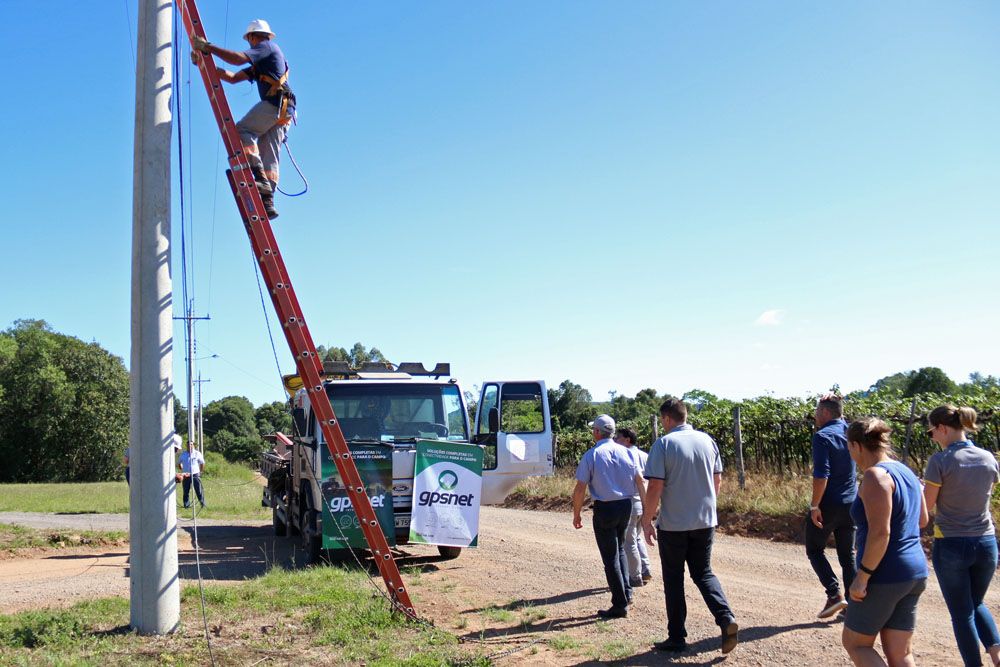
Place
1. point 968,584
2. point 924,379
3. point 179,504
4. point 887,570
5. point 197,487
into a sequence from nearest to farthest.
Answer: point 887,570
point 968,584
point 197,487
point 179,504
point 924,379

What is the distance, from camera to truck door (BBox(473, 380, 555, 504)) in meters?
10.6

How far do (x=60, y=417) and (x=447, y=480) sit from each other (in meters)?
61.0

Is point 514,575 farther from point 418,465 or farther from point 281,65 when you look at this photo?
point 281,65

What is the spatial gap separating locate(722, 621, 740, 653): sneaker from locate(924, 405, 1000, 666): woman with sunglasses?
1466 millimetres

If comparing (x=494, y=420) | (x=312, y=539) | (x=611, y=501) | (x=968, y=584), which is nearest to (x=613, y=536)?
(x=611, y=501)

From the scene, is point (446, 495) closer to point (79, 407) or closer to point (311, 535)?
point (311, 535)

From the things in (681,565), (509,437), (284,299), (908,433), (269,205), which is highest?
(269,205)

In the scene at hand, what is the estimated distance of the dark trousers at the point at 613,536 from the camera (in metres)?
7.31

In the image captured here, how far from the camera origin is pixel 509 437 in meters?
10.7

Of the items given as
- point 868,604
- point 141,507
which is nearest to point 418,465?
point 141,507

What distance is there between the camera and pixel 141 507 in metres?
6.54

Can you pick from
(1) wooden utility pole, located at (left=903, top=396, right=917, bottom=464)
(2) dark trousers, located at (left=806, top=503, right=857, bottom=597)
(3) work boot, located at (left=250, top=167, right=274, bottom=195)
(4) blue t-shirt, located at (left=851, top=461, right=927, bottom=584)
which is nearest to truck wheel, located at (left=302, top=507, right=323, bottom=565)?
(3) work boot, located at (left=250, top=167, right=274, bottom=195)

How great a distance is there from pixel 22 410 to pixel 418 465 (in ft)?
206

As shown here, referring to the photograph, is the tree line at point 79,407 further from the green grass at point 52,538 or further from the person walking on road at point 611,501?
the person walking on road at point 611,501
